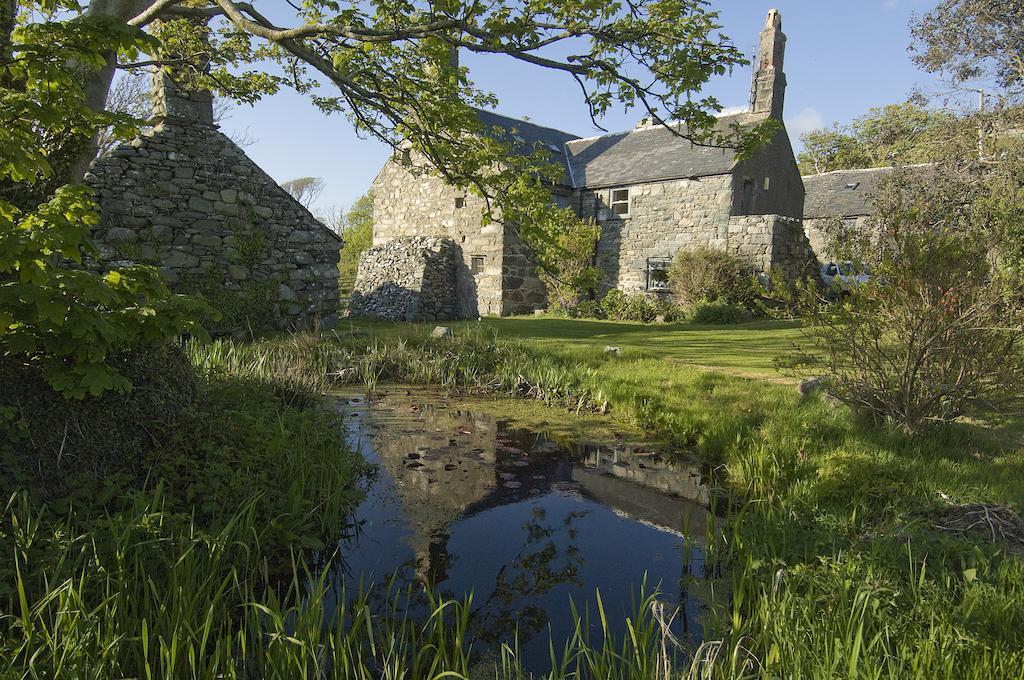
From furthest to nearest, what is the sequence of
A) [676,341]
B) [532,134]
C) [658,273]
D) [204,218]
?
[532,134]
[658,273]
[676,341]
[204,218]

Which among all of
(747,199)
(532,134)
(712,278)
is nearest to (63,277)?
(712,278)

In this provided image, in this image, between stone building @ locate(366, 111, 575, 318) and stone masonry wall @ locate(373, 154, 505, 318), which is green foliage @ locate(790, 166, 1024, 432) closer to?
stone building @ locate(366, 111, 575, 318)

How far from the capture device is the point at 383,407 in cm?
726

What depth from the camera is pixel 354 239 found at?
114ft

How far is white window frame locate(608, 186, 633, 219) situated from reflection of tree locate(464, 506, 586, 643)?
62.8 feet

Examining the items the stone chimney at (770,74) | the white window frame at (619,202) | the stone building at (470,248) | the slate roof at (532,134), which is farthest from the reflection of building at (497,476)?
the stone chimney at (770,74)

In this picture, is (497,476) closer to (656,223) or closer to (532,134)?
(656,223)

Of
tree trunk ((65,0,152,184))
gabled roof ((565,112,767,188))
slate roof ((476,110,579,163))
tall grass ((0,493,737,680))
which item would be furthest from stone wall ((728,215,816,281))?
tall grass ((0,493,737,680))

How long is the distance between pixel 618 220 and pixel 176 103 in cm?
1540

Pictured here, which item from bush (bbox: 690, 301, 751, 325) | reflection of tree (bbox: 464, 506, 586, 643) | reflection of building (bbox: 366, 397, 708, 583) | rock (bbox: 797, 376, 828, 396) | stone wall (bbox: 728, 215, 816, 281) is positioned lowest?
reflection of tree (bbox: 464, 506, 586, 643)

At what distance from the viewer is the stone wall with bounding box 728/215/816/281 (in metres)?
19.4

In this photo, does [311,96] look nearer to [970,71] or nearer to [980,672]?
[980,672]

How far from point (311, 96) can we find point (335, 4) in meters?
Answer: 3.68

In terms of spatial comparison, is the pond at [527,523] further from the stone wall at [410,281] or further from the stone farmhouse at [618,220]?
the stone farmhouse at [618,220]
